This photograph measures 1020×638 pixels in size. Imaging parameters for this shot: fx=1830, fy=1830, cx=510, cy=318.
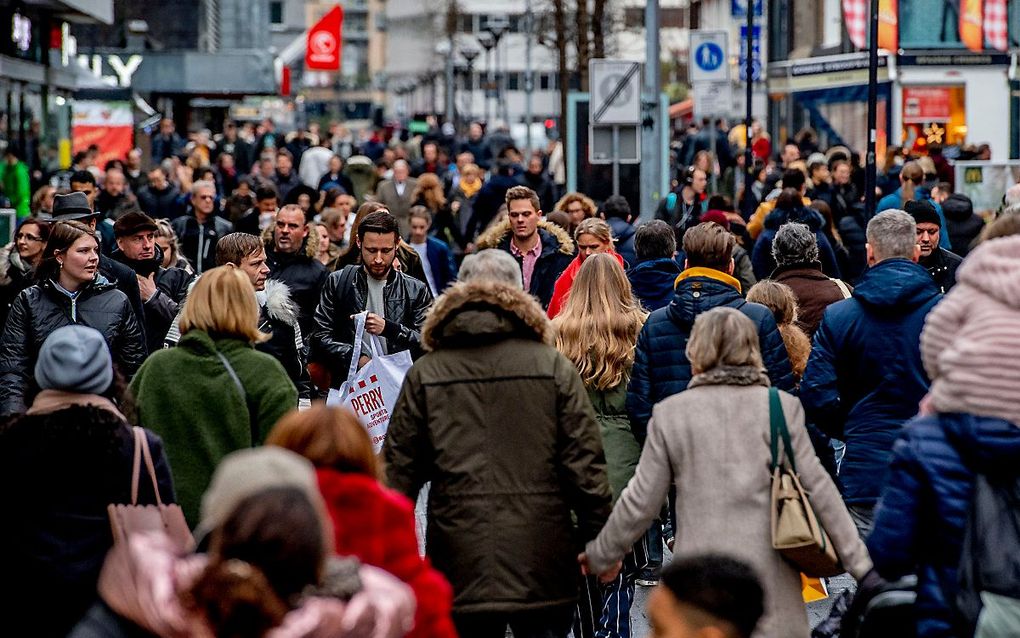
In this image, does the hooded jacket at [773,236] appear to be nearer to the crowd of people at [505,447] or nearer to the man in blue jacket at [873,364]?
the crowd of people at [505,447]

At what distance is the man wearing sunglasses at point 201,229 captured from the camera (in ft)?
48.3

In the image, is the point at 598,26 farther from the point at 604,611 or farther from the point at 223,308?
the point at 223,308

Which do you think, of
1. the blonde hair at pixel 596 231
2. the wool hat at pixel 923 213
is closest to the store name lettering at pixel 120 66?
the blonde hair at pixel 596 231

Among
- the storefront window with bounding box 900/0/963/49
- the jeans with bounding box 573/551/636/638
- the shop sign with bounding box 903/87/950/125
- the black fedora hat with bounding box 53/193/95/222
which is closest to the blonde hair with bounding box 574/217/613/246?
the black fedora hat with bounding box 53/193/95/222

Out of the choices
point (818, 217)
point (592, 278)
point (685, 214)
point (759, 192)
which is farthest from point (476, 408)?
point (759, 192)

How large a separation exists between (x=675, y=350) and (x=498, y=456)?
168 cm

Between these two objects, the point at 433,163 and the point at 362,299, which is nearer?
the point at 362,299

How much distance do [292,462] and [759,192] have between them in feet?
68.2

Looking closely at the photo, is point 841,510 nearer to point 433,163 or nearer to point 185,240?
point 185,240

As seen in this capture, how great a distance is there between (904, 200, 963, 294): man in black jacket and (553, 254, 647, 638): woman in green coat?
3527 mm

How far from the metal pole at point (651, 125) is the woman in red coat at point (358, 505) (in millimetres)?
16668

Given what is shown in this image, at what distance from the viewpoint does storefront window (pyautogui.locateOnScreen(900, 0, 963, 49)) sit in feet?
133

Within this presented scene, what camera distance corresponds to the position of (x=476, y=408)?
610cm

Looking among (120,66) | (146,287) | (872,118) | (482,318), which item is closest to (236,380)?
(482,318)
